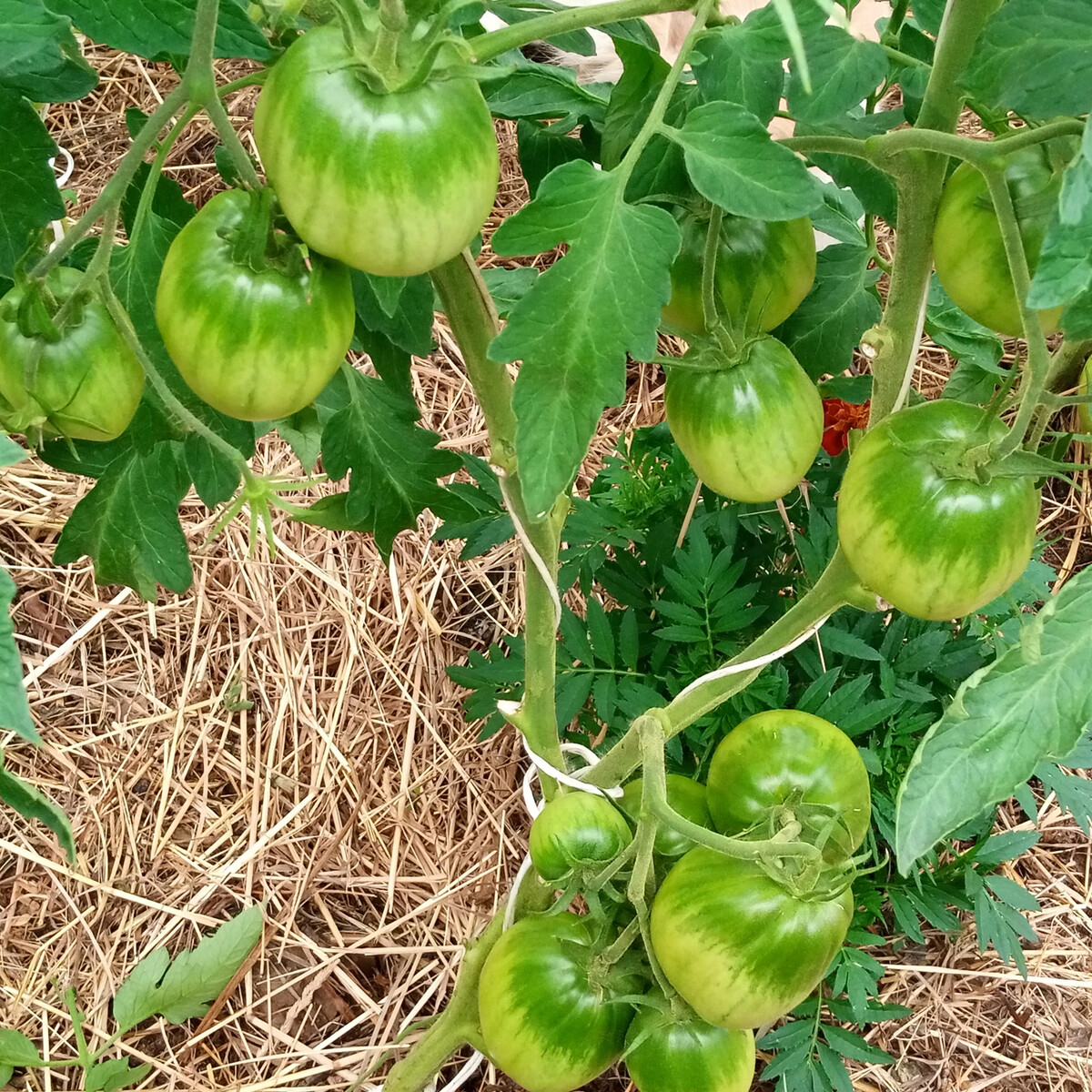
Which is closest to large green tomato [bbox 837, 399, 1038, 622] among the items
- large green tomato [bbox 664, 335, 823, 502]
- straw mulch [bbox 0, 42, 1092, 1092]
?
large green tomato [bbox 664, 335, 823, 502]

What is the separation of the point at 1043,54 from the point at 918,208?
11cm

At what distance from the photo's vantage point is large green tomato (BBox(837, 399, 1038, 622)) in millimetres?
467

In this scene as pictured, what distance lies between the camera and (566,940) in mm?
644

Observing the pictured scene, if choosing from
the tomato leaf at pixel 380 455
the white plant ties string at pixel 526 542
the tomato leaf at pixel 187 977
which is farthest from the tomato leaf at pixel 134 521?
Answer: the tomato leaf at pixel 187 977

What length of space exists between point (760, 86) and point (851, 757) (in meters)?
0.38

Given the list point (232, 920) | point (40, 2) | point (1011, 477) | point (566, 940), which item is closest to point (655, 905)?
point (566, 940)

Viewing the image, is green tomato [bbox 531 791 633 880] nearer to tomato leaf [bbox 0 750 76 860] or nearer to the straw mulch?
tomato leaf [bbox 0 750 76 860]

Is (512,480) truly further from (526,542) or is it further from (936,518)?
(936,518)

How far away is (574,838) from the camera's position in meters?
0.59

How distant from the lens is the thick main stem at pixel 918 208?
1.44 ft

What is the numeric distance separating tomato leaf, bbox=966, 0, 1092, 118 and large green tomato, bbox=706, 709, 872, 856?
0.36 meters

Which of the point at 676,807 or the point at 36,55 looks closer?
the point at 36,55

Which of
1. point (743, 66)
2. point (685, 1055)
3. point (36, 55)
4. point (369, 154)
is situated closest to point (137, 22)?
point (36, 55)

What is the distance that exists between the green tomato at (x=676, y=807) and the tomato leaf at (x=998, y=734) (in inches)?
8.5
